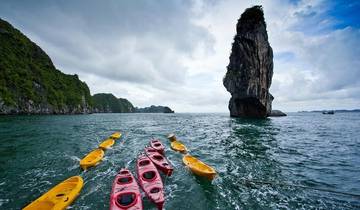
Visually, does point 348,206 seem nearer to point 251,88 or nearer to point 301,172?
point 301,172

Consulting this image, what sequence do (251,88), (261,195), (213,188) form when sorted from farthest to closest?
1. (251,88)
2. (213,188)
3. (261,195)

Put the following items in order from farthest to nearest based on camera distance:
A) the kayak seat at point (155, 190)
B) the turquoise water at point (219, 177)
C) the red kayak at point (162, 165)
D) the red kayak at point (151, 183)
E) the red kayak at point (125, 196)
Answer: the red kayak at point (162, 165)
the turquoise water at point (219, 177)
the kayak seat at point (155, 190)
the red kayak at point (151, 183)
the red kayak at point (125, 196)

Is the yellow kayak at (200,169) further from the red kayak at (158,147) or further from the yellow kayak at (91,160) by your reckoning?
the yellow kayak at (91,160)

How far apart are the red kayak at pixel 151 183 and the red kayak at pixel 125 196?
1.71 feet

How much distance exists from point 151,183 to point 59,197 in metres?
4.30

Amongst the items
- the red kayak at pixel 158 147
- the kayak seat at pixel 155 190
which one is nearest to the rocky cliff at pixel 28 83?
the red kayak at pixel 158 147

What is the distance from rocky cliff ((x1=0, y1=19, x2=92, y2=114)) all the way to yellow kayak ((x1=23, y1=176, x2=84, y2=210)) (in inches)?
3253

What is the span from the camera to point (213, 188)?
10.5 m

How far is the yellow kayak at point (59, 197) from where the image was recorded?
24.6 feet

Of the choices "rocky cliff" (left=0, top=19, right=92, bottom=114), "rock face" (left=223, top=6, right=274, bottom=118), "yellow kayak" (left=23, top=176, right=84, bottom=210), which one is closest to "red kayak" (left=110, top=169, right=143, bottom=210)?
"yellow kayak" (left=23, top=176, right=84, bottom=210)

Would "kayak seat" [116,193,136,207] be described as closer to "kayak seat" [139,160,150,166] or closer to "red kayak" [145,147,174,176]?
"red kayak" [145,147,174,176]

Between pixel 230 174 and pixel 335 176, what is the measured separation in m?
7.12

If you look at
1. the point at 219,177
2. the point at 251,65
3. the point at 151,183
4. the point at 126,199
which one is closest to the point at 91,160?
the point at 151,183

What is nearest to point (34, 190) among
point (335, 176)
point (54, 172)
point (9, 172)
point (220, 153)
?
point (54, 172)
